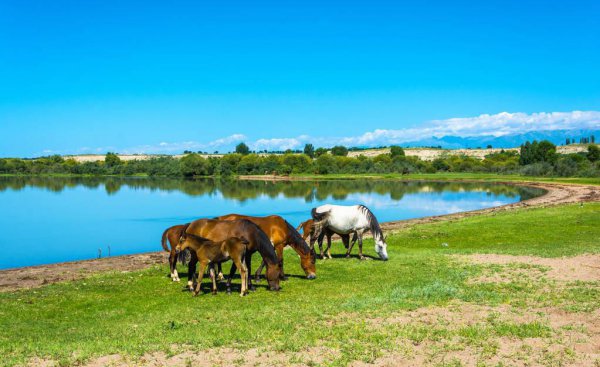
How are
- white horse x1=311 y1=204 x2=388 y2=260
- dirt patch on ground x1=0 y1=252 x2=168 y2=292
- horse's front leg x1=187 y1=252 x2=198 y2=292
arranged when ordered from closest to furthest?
1. horse's front leg x1=187 y1=252 x2=198 y2=292
2. dirt patch on ground x1=0 y1=252 x2=168 y2=292
3. white horse x1=311 y1=204 x2=388 y2=260

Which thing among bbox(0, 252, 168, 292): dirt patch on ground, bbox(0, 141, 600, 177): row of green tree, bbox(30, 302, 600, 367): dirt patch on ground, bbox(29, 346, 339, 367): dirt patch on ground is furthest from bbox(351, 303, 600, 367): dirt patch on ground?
bbox(0, 141, 600, 177): row of green tree

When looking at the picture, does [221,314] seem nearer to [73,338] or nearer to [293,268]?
[73,338]

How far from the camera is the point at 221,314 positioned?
1015 centimetres

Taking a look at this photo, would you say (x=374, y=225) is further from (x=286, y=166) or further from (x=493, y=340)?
(x=286, y=166)

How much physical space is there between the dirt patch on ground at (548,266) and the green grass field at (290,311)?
62 cm

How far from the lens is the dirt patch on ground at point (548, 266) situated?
42.5ft

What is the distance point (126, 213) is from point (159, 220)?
803cm

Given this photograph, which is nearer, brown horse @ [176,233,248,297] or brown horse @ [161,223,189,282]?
brown horse @ [176,233,248,297]

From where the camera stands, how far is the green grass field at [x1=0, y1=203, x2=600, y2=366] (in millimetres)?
8141

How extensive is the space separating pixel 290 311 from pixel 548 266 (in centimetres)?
834

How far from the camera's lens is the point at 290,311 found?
1024 cm

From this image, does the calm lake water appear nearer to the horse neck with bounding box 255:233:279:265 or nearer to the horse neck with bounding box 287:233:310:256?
the horse neck with bounding box 287:233:310:256

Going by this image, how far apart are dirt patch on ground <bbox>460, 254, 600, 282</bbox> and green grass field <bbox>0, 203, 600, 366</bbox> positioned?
0.62m

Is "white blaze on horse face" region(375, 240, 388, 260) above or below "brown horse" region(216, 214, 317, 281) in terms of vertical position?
below
